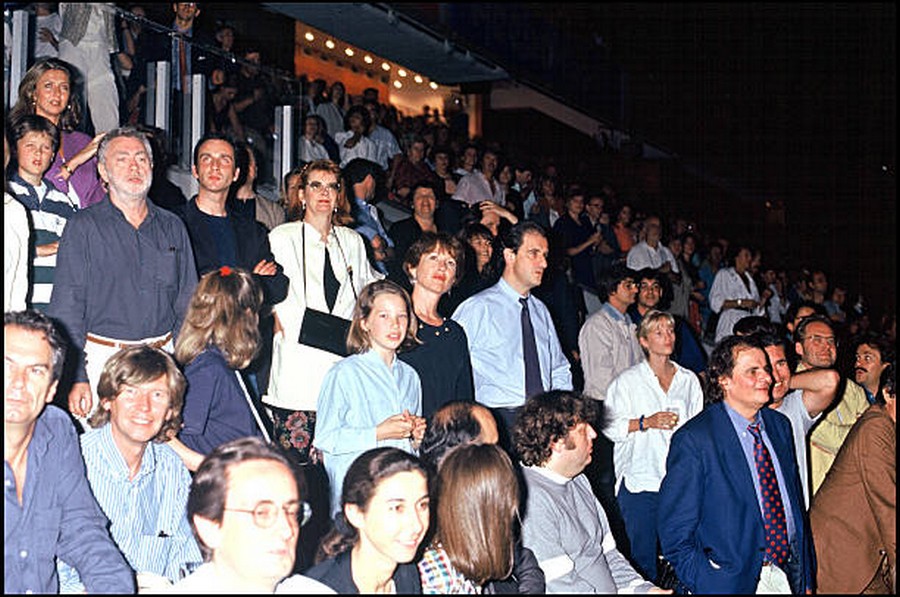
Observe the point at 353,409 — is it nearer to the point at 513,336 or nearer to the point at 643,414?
the point at 513,336

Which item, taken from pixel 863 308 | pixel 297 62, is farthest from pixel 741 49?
pixel 297 62

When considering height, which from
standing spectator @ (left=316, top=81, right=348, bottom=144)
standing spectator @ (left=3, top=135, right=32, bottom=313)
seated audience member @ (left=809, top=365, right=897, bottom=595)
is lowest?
seated audience member @ (left=809, top=365, right=897, bottom=595)

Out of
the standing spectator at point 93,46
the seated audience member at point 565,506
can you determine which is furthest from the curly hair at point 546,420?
the standing spectator at point 93,46

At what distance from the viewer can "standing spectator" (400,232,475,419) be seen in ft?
14.9

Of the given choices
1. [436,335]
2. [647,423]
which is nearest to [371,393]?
[436,335]

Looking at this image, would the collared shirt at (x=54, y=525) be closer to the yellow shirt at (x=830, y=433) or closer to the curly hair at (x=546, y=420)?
the curly hair at (x=546, y=420)

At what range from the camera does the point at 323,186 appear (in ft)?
16.3

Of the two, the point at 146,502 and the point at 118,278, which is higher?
the point at 118,278

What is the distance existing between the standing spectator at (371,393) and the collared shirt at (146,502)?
1.93 ft

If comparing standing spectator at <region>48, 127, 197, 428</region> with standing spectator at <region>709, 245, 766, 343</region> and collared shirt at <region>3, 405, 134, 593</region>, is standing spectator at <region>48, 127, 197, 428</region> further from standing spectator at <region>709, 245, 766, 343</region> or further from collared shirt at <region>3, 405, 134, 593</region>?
standing spectator at <region>709, 245, 766, 343</region>

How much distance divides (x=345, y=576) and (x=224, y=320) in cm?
128

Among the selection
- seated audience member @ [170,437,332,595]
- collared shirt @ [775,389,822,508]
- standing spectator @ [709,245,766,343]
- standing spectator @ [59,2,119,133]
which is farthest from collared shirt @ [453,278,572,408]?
standing spectator @ [709,245,766,343]

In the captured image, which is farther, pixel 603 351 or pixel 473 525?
pixel 603 351

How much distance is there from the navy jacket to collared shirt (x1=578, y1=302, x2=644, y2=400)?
2330 mm
